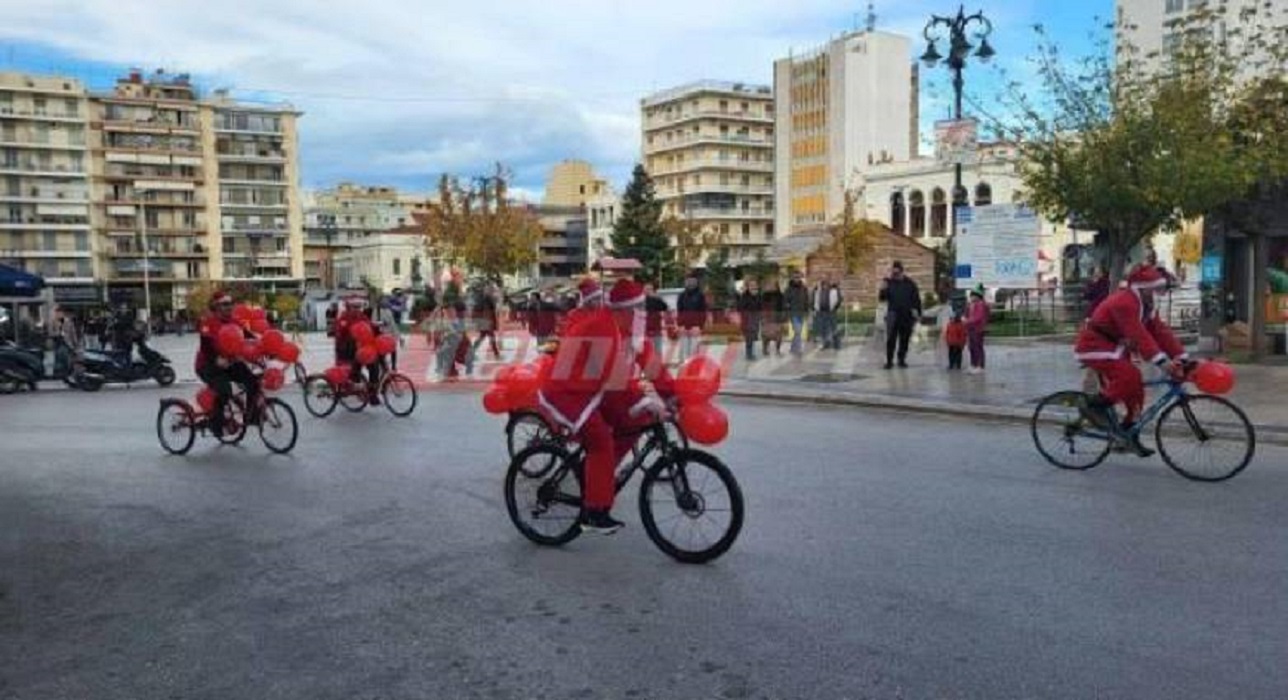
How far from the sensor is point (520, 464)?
6840 mm

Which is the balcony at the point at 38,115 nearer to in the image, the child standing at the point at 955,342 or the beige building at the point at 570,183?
the beige building at the point at 570,183

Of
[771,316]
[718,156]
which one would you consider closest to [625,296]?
[771,316]

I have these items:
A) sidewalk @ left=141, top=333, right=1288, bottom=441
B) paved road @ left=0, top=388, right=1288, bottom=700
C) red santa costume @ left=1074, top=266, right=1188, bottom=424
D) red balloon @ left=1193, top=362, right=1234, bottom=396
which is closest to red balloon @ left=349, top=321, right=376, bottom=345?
paved road @ left=0, top=388, right=1288, bottom=700

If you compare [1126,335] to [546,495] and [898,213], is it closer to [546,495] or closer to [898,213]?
[546,495]

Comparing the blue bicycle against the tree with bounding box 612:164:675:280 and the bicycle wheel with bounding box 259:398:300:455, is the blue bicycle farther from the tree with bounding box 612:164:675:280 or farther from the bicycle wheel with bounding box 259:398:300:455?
the tree with bounding box 612:164:675:280

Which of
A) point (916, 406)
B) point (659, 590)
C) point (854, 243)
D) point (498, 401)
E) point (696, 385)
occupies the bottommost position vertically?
point (659, 590)

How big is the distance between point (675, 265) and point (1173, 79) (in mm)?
56176

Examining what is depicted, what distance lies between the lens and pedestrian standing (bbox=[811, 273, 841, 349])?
2289 cm

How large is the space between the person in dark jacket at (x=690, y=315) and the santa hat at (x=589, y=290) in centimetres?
1369

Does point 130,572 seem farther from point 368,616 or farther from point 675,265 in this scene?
point 675,265

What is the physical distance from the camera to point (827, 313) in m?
23.0

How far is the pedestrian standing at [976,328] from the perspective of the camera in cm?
1720

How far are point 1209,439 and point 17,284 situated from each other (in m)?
25.7

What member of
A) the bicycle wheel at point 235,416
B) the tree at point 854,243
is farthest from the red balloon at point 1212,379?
the tree at point 854,243
